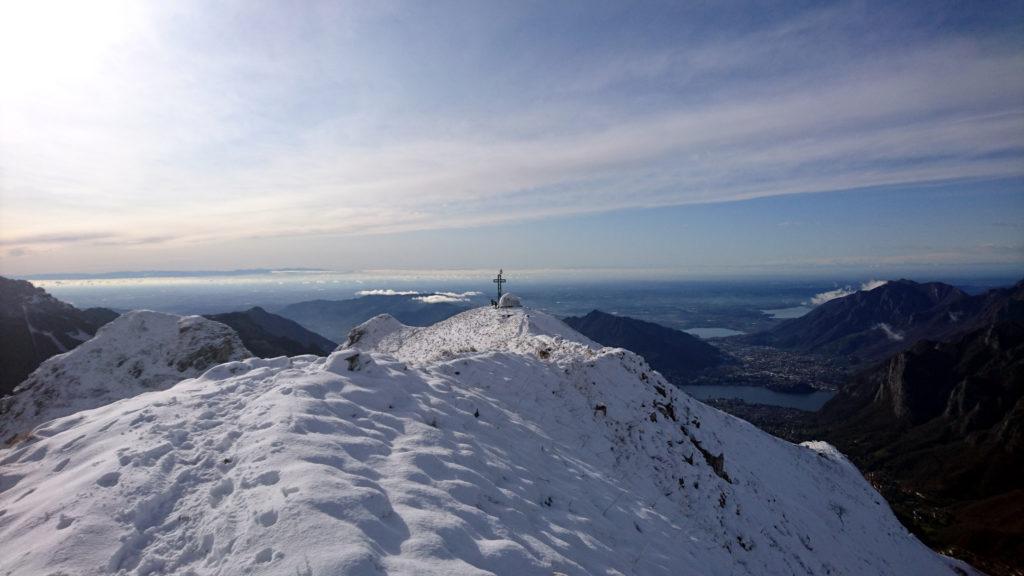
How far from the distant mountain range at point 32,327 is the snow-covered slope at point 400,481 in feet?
322

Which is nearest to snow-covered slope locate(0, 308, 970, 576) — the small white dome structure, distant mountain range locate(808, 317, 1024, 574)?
the small white dome structure

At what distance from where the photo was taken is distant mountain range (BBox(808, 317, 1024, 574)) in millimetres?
86750

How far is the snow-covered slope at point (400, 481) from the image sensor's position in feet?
23.0

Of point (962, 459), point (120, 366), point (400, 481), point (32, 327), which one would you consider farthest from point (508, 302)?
point (962, 459)

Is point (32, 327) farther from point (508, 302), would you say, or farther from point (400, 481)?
point (400, 481)

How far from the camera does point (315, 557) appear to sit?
6285mm

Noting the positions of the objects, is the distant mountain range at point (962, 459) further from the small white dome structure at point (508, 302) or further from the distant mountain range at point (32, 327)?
the distant mountain range at point (32, 327)

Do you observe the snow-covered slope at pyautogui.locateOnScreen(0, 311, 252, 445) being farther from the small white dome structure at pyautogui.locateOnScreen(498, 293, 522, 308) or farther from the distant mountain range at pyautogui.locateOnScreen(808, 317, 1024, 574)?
the distant mountain range at pyautogui.locateOnScreen(808, 317, 1024, 574)

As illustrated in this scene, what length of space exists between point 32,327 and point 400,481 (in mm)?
133421

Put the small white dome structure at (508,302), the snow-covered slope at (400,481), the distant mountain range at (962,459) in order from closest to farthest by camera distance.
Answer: the snow-covered slope at (400,481) < the small white dome structure at (508,302) < the distant mountain range at (962,459)

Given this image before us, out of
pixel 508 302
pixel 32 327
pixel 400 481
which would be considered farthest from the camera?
pixel 32 327

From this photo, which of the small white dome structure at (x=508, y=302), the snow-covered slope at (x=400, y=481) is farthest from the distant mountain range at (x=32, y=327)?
the snow-covered slope at (x=400, y=481)

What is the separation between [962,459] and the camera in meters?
146

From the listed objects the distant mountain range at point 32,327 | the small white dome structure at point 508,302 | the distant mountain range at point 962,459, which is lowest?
the distant mountain range at point 962,459
